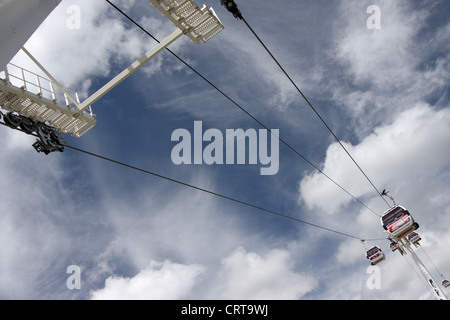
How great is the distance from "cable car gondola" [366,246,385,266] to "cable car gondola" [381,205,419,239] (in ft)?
26.4

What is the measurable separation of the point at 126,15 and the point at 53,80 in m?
4.28

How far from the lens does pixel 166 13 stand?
9.23 meters

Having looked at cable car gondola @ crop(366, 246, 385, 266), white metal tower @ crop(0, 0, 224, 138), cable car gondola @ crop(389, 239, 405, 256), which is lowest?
white metal tower @ crop(0, 0, 224, 138)

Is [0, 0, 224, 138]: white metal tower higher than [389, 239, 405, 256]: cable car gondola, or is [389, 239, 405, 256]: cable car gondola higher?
[389, 239, 405, 256]: cable car gondola

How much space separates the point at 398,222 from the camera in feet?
112

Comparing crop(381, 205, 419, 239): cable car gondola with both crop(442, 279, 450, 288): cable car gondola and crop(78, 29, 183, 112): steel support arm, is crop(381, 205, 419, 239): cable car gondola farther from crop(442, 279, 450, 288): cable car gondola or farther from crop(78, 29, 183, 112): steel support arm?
crop(442, 279, 450, 288): cable car gondola

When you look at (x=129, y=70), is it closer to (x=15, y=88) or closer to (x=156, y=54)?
(x=156, y=54)

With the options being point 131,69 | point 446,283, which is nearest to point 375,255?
point 446,283

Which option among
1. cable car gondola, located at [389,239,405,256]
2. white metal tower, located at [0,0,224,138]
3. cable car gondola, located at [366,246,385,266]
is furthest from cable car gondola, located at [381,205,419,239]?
white metal tower, located at [0,0,224,138]

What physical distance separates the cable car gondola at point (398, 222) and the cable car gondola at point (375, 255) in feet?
26.4

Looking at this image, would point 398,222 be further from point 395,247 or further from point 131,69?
point 131,69

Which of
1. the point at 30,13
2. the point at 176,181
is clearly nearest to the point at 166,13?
the point at 30,13

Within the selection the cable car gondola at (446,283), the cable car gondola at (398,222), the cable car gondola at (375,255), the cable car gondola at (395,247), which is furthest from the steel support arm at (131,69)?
the cable car gondola at (446,283)

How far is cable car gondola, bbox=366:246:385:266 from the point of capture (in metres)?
41.6
